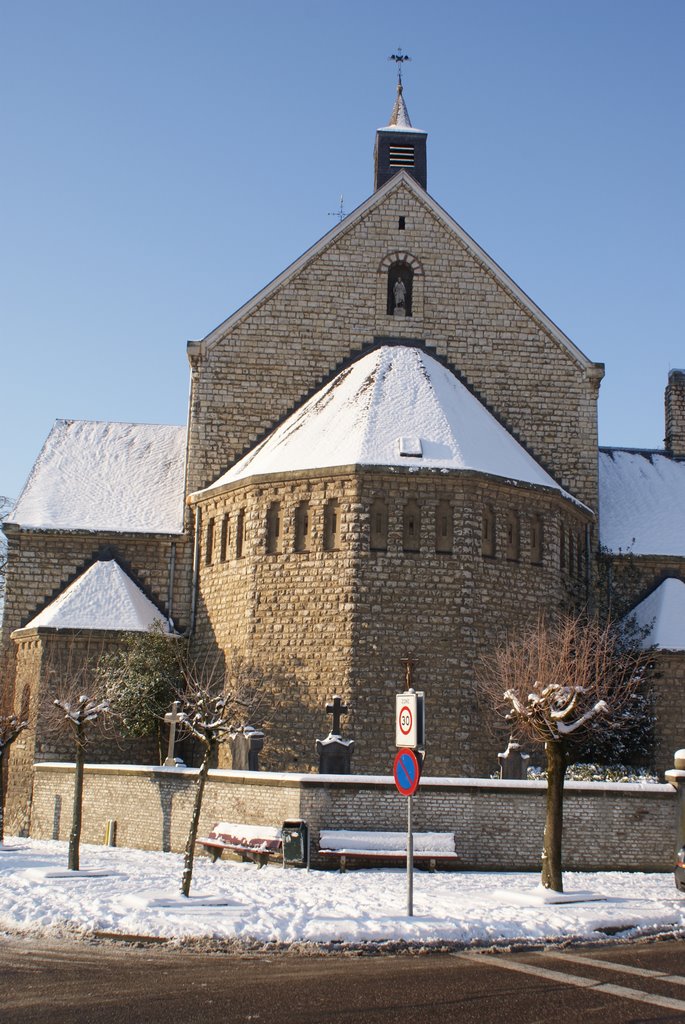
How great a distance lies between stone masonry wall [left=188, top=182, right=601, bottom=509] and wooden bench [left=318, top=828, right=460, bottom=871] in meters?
14.3

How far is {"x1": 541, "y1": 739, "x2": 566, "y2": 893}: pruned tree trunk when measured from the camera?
17.1m

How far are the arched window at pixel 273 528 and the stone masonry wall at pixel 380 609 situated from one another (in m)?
0.09

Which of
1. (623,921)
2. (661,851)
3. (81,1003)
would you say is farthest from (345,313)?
(81,1003)

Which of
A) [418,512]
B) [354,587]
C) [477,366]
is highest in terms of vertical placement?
[477,366]

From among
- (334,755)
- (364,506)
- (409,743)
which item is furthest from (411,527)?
(409,743)

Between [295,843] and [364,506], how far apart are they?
30.7 feet

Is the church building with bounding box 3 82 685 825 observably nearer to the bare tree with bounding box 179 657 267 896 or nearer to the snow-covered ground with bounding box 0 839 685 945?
the bare tree with bounding box 179 657 267 896

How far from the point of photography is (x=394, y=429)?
2838 centimetres

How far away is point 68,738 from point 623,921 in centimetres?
1808

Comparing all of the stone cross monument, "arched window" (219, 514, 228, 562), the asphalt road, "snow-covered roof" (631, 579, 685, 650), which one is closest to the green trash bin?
the stone cross monument

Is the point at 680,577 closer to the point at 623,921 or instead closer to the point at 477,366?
the point at 477,366

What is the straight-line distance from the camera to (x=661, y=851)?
2105 centimetres

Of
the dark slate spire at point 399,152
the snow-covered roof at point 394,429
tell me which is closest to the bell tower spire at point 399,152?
the dark slate spire at point 399,152

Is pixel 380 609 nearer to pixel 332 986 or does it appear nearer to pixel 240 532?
pixel 240 532
